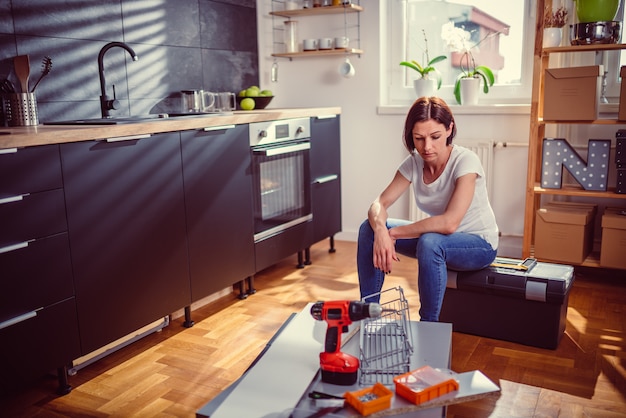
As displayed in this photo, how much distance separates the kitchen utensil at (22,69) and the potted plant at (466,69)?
248cm

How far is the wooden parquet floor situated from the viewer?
2037 millimetres

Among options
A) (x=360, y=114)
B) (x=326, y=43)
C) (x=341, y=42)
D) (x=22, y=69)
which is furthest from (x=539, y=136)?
(x=22, y=69)

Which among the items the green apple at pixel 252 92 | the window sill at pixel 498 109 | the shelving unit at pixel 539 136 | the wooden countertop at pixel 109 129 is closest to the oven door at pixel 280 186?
the wooden countertop at pixel 109 129

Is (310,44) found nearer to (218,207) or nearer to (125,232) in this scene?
(218,207)

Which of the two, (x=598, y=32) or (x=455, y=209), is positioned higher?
(x=598, y=32)

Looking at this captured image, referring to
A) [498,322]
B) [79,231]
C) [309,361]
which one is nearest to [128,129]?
[79,231]

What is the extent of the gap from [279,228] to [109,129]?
1.35 m

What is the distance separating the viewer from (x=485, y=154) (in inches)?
148

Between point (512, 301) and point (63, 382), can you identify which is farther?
point (512, 301)

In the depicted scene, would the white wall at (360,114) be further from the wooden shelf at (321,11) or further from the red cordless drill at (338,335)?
the red cordless drill at (338,335)

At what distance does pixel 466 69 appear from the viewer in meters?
3.94

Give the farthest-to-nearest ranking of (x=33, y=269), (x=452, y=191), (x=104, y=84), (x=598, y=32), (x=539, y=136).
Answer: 1. (x=539, y=136)
2. (x=598, y=32)
3. (x=104, y=84)
4. (x=452, y=191)
5. (x=33, y=269)

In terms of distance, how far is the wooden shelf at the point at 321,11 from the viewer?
12.8 ft

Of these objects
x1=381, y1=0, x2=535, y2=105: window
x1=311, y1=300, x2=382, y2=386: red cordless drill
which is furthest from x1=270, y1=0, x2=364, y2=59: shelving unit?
x1=311, y1=300, x2=382, y2=386: red cordless drill
